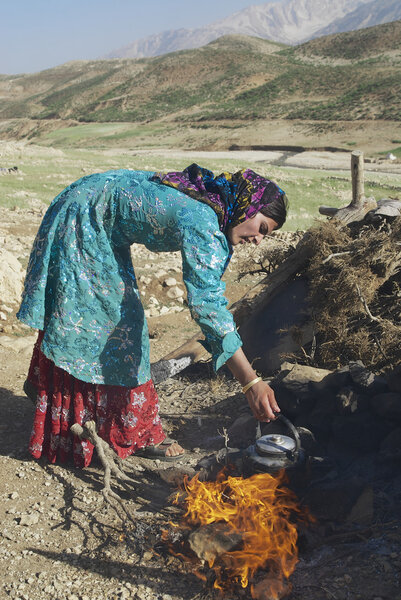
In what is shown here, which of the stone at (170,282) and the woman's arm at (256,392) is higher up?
the woman's arm at (256,392)

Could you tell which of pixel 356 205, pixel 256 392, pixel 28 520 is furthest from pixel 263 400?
pixel 356 205

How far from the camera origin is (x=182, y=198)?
8.20 ft

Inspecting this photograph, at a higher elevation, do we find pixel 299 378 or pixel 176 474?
pixel 299 378

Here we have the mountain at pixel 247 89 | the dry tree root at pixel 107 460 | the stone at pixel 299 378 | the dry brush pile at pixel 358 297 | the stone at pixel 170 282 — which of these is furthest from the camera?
the mountain at pixel 247 89

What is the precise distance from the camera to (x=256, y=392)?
2.34 m

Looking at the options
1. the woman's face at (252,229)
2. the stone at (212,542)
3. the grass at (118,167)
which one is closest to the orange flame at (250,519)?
the stone at (212,542)

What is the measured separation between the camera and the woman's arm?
7.65 feet

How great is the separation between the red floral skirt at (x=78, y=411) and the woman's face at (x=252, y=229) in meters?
1.08

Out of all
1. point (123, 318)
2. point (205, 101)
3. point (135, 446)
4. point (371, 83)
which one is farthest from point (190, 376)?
point (205, 101)

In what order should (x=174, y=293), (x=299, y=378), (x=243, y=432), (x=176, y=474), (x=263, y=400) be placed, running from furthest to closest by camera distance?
(x=174, y=293) < (x=243, y=432) < (x=299, y=378) < (x=176, y=474) < (x=263, y=400)

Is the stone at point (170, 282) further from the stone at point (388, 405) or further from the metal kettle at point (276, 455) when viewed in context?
the metal kettle at point (276, 455)

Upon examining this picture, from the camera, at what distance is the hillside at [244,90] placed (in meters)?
43.6

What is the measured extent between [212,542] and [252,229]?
138 cm

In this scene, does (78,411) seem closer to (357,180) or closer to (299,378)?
(299,378)
